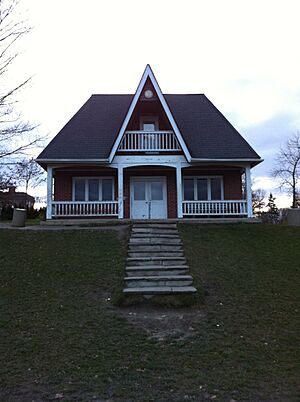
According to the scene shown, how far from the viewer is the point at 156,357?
620 centimetres

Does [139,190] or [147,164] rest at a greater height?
[147,164]

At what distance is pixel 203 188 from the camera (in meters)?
20.4

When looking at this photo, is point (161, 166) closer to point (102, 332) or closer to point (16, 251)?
point (16, 251)

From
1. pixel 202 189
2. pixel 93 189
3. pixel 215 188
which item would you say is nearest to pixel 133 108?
pixel 93 189

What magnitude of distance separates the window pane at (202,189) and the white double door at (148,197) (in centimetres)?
180

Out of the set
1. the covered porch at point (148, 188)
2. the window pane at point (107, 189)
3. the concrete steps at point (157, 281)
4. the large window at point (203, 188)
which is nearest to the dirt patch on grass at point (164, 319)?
the concrete steps at point (157, 281)

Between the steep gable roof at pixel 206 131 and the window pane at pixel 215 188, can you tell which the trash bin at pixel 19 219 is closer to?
the steep gable roof at pixel 206 131

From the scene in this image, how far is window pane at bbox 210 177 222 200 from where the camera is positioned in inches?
802

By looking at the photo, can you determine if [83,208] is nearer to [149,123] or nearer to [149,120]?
[149,123]

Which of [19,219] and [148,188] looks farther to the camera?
[148,188]

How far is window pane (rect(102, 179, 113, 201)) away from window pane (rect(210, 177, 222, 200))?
17.2 ft

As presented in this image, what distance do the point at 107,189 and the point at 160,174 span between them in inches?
112

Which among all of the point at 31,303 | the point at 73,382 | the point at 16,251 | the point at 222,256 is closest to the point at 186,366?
the point at 73,382

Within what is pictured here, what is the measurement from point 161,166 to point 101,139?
11.5ft
